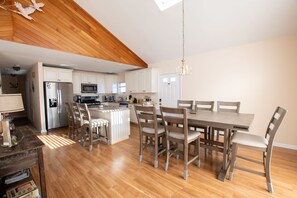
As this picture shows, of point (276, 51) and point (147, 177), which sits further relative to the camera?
point (276, 51)

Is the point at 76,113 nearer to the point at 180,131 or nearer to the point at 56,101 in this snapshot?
the point at 56,101

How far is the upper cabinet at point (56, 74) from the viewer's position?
4.27 m

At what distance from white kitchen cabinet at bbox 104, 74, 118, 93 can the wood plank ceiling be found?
2.41m

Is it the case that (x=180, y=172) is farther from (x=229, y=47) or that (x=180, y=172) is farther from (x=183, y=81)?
(x=229, y=47)

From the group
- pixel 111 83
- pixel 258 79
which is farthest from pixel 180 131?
pixel 111 83

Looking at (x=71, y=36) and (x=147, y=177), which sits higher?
(x=71, y=36)

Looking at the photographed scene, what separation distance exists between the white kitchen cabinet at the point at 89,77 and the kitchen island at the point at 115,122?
8.27 ft

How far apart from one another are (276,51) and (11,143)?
468cm

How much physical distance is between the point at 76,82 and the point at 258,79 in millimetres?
5979

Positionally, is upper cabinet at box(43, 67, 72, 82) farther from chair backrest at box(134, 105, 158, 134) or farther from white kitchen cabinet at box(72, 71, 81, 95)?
chair backrest at box(134, 105, 158, 134)

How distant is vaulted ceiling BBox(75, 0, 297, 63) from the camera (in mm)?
2437

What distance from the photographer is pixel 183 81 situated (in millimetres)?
4355

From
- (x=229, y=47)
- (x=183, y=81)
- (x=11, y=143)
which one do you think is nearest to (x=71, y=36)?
(x=11, y=143)

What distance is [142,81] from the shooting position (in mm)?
5184
